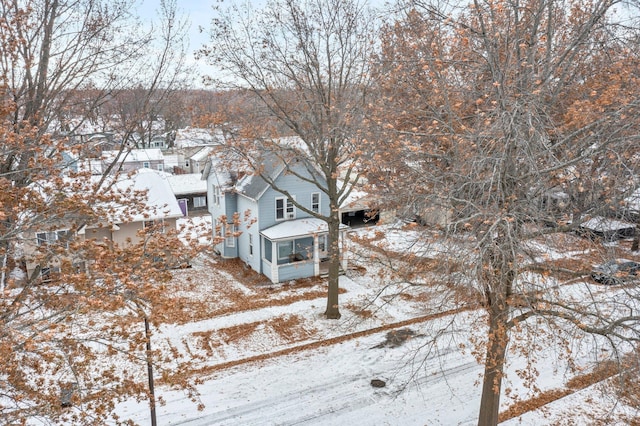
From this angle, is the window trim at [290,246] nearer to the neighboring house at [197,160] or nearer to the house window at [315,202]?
the house window at [315,202]

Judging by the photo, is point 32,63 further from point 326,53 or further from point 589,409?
point 589,409

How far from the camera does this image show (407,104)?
1058 cm

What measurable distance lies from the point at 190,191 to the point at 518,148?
99.0 ft

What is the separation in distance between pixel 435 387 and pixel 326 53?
1075cm

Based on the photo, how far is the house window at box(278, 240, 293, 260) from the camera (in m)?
20.7

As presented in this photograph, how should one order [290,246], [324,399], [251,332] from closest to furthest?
[324,399], [251,332], [290,246]

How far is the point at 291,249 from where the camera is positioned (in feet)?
69.3

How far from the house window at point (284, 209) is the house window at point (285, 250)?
4.02ft

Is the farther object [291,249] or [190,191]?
[190,191]

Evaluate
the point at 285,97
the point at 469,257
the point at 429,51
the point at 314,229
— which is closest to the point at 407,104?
the point at 429,51

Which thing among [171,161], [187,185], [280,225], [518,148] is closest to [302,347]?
[280,225]

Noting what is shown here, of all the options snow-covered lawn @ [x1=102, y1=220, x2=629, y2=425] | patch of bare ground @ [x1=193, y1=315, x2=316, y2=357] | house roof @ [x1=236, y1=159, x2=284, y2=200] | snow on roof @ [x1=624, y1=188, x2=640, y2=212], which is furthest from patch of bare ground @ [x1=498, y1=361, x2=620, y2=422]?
house roof @ [x1=236, y1=159, x2=284, y2=200]

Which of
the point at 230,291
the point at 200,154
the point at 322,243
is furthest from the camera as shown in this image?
the point at 200,154

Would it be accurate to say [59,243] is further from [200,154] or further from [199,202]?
[200,154]
